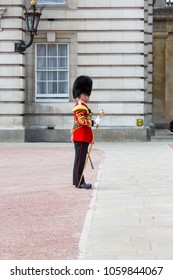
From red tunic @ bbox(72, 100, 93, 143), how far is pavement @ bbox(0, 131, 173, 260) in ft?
2.56

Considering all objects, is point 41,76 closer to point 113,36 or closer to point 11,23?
point 11,23

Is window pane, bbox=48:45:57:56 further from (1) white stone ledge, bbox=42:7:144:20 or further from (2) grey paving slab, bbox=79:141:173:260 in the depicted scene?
(2) grey paving slab, bbox=79:141:173:260

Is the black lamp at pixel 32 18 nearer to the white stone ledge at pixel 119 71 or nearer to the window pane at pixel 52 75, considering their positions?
the window pane at pixel 52 75

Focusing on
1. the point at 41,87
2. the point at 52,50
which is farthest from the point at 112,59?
the point at 41,87

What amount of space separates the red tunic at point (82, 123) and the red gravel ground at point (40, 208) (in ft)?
2.62

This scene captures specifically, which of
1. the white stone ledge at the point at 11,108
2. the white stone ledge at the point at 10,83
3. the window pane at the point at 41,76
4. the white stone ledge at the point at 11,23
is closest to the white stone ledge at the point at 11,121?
the white stone ledge at the point at 11,108

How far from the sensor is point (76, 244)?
8.66 m

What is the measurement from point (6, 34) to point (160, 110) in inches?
616

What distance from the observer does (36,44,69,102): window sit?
2775 centimetres

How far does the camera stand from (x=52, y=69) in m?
27.9

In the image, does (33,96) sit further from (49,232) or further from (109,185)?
(49,232)

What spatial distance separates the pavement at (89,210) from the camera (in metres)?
8.42

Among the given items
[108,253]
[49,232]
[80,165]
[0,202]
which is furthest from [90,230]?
[80,165]

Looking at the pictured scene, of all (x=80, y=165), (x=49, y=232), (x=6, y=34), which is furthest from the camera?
(x=6, y=34)
